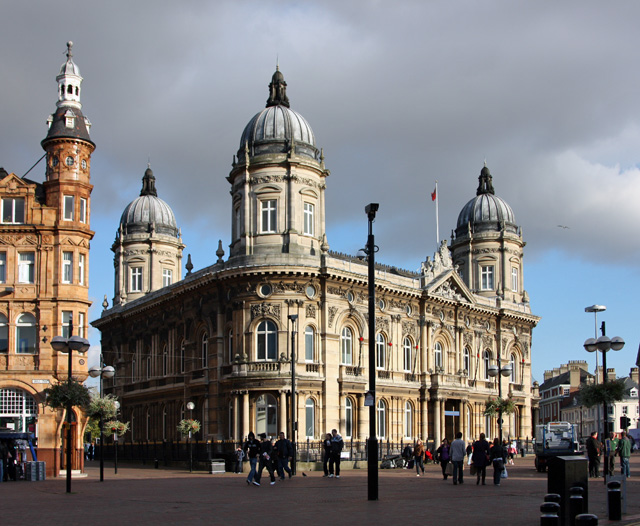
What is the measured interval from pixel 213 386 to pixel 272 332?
6.09 metres

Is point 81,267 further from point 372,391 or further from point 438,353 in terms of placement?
point 438,353

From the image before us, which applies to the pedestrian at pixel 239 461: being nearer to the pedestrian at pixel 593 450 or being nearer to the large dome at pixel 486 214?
the pedestrian at pixel 593 450

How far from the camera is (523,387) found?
7562 centimetres

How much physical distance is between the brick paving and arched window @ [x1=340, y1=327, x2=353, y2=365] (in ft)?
80.2

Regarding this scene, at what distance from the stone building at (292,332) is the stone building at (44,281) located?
1162 centimetres

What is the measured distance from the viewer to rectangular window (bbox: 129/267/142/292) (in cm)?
7781

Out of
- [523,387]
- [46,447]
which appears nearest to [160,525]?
[46,447]

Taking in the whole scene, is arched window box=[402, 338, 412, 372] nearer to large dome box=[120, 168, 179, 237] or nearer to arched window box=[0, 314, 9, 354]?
large dome box=[120, 168, 179, 237]

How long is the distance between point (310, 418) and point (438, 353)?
14.8 meters

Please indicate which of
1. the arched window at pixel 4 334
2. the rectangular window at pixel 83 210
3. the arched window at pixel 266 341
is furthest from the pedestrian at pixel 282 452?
the arched window at pixel 266 341

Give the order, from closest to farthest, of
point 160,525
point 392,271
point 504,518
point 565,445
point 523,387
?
point 160,525 → point 504,518 → point 565,445 → point 392,271 → point 523,387

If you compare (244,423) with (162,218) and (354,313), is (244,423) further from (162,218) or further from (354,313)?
(162,218)

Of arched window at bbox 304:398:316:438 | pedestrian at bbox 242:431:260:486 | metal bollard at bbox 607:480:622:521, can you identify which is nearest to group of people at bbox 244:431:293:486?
pedestrian at bbox 242:431:260:486

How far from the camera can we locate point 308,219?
56625 mm
